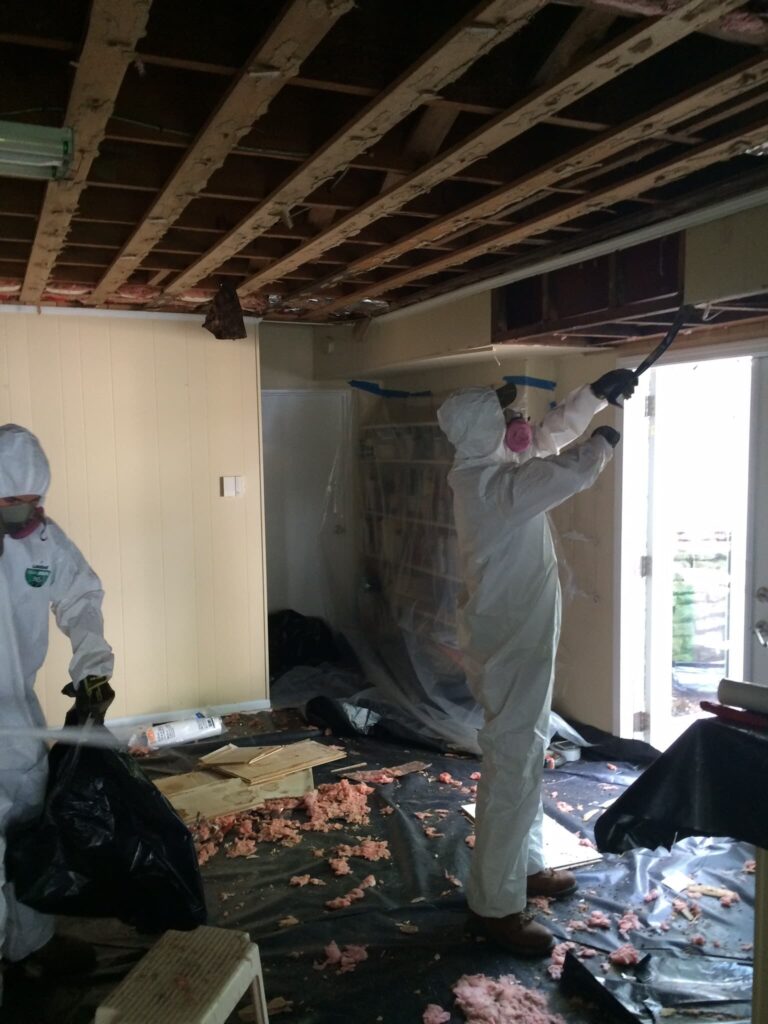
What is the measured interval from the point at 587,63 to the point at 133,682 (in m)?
3.83

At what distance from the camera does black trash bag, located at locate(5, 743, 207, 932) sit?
207 centimetres

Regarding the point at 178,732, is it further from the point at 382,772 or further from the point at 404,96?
the point at 404,96

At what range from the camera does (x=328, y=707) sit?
168 inches

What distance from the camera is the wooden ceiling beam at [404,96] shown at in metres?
1.30

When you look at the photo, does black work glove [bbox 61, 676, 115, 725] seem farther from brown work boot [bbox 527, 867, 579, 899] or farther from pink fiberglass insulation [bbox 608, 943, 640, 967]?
pink fiberglass insulation [bbox 608, 943, 640, 967]

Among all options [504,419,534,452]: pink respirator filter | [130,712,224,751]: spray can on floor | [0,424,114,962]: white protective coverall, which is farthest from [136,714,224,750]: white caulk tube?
[504,419,534,452]: pink respirator filter

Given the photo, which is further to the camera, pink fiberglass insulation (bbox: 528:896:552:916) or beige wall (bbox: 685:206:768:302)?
pink fiberglass insulation (bbox: 528:896:552:916)

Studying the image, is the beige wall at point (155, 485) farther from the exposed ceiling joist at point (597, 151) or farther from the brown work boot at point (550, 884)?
the brown work boot at point (550, 884)

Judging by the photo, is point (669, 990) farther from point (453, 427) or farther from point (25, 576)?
point (25, 576)

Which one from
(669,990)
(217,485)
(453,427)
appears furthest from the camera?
(217,485)

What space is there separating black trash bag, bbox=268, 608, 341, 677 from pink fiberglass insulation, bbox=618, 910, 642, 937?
9.53 feet

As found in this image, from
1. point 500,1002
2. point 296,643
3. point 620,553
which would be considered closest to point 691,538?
point 620,553

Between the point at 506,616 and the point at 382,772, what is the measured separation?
1497 millimetres

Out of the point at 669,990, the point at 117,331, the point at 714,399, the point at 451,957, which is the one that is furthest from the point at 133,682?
the point at 714,399
